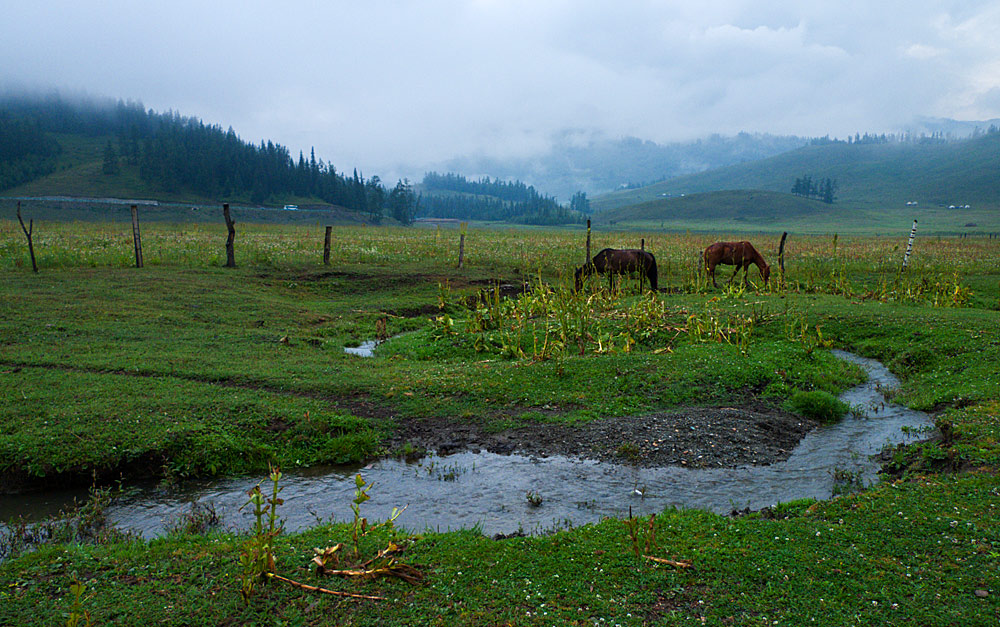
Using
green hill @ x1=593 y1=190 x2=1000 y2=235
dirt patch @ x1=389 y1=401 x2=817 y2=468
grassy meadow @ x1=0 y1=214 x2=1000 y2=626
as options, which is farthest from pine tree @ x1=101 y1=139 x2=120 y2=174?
dirt patch @ x1=389 y1=401 x2=817 y2=468

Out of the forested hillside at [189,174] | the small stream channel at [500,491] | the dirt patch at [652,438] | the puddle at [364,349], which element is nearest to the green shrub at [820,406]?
the dirt patch at [652,438]

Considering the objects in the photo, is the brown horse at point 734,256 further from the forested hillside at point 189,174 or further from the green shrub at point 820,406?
the forested hillside at point 189,174

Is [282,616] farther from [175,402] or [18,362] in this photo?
[18,362]

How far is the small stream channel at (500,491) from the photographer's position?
688cm

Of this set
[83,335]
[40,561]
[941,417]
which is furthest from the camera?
[83,335]

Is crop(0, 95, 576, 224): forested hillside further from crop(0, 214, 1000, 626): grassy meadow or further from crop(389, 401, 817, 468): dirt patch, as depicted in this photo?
crop(389, 401, 817, 468): dirt patch

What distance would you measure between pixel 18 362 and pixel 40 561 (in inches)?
321

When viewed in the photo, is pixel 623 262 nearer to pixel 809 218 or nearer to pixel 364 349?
pixel 364 349

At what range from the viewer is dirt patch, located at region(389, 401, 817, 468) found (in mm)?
8430

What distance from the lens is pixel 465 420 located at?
9883 millimetres

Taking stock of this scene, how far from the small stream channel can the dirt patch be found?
22cm

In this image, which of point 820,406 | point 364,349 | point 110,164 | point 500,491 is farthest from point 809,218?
point 110,164

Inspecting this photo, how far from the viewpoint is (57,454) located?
306 inches

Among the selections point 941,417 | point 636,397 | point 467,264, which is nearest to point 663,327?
point 636,397
